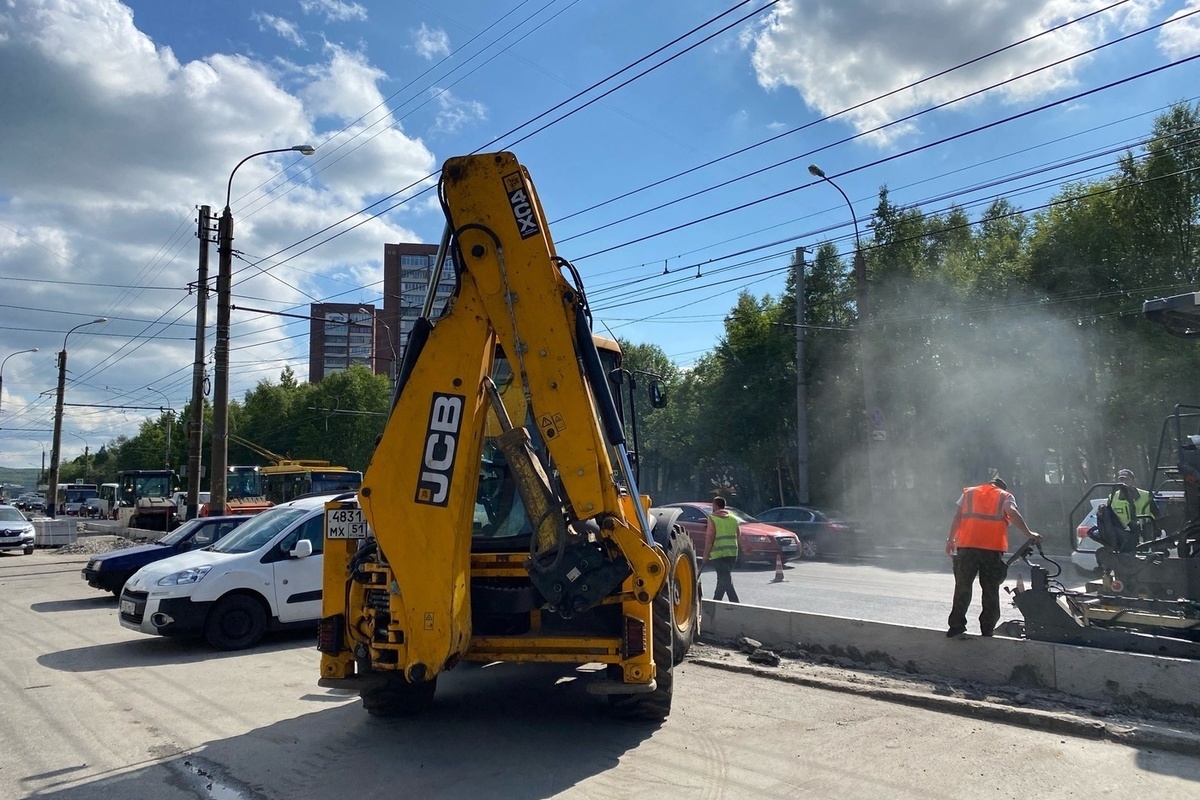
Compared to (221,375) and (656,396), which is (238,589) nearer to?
(656,396)

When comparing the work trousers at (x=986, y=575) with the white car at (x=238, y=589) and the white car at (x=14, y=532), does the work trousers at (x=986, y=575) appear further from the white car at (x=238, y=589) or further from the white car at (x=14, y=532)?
A: the white car at (x=14, y=532)

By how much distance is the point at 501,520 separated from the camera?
6566 mm

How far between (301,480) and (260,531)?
20285 millimetres

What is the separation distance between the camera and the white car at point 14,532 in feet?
89.2

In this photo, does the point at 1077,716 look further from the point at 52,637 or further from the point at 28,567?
the point at 28,567

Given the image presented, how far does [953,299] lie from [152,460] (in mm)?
81786

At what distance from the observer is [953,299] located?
28.1 meters

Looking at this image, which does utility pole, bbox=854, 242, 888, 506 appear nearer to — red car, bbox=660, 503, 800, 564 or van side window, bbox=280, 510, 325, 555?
red car, bbox=660, 503, 800, 564

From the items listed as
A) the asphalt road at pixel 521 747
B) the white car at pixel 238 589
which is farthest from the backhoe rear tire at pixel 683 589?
the white car at pixel 238 589

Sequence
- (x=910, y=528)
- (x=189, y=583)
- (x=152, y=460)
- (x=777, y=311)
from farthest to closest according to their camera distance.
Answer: (x=152, y=460) < (x=777, y=311) < (x=910, y=528) < (x=189, y=583)

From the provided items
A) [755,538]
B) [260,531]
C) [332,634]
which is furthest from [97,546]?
[332,634]

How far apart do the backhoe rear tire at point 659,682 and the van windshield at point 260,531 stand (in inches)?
242

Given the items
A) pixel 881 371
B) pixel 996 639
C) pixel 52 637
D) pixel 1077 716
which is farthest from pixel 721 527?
pixel 881 371

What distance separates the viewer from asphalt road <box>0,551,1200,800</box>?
17.1 ft
